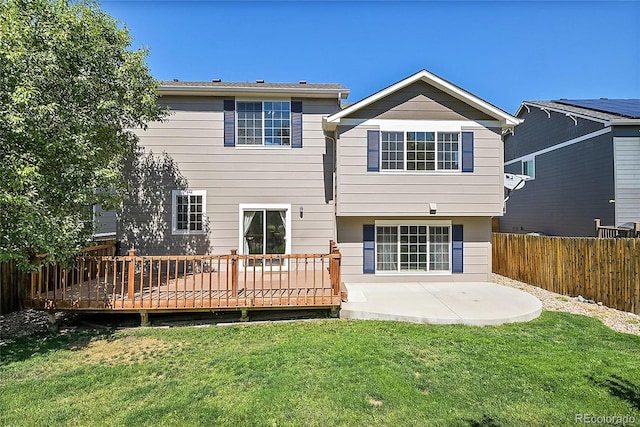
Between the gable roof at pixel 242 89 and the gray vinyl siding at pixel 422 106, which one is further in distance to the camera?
the gable roof at pixel 242 89

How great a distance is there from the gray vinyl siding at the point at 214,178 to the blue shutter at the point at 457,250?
4.05 m

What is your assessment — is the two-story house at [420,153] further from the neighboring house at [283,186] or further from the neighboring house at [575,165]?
the neighboring house at [575,165]

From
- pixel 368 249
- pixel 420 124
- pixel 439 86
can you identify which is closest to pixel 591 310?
pixel 368 249

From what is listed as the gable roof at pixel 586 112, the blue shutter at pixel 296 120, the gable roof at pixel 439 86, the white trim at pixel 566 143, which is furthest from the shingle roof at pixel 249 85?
the white trim at pixel 566 143

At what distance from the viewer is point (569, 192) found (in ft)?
50.7

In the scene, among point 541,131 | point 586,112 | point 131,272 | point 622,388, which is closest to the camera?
point 622,388

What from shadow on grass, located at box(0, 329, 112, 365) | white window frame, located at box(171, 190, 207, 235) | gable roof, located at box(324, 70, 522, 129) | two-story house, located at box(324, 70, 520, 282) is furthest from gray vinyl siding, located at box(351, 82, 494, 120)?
shadow on grass, located at box(0, 329, 112, 365)

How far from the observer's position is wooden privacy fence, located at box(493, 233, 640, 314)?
24.8ft

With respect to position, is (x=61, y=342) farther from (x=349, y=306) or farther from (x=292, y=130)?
(x=292, y=130)

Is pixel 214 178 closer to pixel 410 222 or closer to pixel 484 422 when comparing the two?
pixel 410 222

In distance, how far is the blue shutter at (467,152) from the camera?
945 cm

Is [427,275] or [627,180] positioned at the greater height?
[627,180]

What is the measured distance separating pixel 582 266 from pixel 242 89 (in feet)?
35.5

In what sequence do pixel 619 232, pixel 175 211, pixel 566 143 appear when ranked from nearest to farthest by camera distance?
pixel 175 211
pixel 619 232
pixel 566 143
